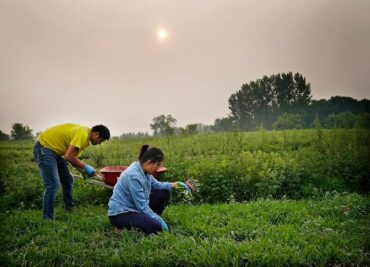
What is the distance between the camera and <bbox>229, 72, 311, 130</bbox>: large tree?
161ft

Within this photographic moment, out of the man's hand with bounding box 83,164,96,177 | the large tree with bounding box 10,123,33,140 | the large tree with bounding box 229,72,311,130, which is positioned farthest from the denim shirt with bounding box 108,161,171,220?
the large tree with bounding box 229,72,311,130

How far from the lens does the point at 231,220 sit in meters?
4.73

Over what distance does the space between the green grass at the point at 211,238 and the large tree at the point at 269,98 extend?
4069 cm

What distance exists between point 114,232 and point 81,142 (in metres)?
1.45

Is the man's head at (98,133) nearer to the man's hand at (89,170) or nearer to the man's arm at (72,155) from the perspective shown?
the man's arm at (72,155)

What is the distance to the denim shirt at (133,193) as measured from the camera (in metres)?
4.12

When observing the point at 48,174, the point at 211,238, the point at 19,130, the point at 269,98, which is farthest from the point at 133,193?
the point at 269,98

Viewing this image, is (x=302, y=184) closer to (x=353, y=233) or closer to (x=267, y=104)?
(x=353, y=233)

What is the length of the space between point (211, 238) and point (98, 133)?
228 cm

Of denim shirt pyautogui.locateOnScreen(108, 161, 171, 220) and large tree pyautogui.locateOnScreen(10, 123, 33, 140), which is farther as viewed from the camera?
large tree pyautogui.locateOnScreen(10, 123, 33, 140)

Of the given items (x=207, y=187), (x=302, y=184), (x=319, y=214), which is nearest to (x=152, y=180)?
(x=207, y=187)

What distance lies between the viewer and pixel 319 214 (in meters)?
5.05

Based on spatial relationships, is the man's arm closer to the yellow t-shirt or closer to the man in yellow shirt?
the man in yellow shirt

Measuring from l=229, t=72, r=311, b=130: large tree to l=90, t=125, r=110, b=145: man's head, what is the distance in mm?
41086
